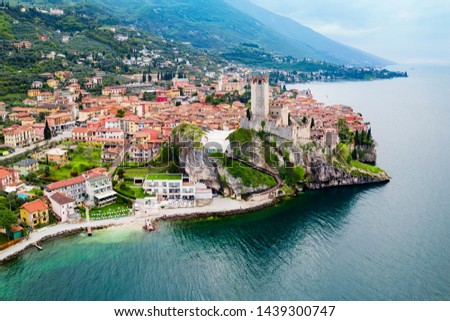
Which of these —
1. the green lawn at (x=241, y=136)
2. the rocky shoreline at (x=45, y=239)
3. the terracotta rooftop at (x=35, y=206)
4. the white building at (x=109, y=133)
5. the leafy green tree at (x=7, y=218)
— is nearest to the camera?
the rocky shoreline at (x=45, y=239)

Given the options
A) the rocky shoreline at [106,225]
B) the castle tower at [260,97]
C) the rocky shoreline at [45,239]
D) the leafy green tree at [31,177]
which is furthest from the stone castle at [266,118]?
the leafy green tree at [31,177]

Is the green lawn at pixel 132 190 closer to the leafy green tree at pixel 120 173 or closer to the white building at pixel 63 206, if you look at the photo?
the leafy green tree at pixel 120 173

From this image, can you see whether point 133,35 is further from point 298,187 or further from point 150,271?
point 150,271

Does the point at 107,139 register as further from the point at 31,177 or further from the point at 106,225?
the point at 106,225

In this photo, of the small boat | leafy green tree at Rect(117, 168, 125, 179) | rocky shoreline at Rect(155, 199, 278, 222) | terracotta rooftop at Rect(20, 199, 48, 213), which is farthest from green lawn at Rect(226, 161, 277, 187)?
terracotta rooftop at Rect(20, 199, 48, 213)

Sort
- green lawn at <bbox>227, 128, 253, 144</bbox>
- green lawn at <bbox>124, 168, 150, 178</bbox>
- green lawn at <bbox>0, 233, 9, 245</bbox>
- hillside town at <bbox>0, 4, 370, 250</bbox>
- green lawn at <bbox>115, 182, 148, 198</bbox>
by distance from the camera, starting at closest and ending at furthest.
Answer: green lawn at <bbox>0, 233, 9, 245</bbox>, hillside town at <bbox>0, 4, 370, 250</bbox>, green lawn at <bbox>115, 182, 148, 198</bbox>, green lawn at <bbox>124, 168, 150, 178</bbox>, green lawn at <bbox>227, 128, 253, 144</bbox>

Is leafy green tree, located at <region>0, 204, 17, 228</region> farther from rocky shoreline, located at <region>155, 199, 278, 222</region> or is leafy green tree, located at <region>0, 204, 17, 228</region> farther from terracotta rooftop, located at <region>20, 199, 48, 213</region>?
rocky shoreline, located at <region>155, 199, 278, 222</region>

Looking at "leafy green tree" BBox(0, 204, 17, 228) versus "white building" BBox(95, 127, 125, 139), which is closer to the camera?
"leafy green tree" BBox(0, 204, 17, 228)
